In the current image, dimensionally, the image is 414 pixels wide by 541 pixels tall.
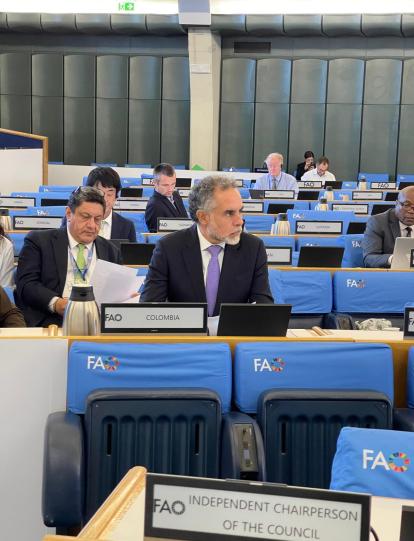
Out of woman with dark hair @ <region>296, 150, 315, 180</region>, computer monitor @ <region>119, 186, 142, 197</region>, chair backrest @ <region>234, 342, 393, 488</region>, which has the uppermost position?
woman with dark hair @ <region>296, 150, 315, 180</region>

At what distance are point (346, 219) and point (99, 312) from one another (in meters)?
6.47

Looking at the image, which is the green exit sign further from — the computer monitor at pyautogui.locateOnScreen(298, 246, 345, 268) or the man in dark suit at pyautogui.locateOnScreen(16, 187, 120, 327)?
the man in dark suit at pyautogui.locateOnScreen(16, 187, 120, 327)

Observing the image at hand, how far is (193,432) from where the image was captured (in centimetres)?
294

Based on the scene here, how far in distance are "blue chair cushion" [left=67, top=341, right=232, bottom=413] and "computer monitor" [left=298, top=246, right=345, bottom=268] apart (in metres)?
3.24

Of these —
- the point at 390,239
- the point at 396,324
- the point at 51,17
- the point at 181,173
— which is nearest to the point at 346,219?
the point at 390,239

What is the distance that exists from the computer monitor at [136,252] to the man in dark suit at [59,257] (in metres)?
1.20

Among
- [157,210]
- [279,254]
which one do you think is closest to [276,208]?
[157,210]

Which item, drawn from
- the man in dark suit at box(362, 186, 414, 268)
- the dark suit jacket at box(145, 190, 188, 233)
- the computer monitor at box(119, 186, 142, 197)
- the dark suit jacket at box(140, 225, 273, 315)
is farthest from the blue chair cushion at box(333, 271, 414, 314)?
the computer monitor at box(119, 186, 142, 197)

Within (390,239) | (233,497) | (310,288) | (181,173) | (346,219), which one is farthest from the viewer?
(181,173)

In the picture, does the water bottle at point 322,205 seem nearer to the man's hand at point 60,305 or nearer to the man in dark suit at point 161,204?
the man in dark suit at point 161,204

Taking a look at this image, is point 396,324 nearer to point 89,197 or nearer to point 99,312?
point 89,197

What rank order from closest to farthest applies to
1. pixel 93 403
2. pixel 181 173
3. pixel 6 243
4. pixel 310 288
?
pixel 93 403 → pixel 6 243 → pixel 310 288 → pixel 181 173

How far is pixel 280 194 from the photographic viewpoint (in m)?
12.0

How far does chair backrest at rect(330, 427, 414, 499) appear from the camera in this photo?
2.02m
